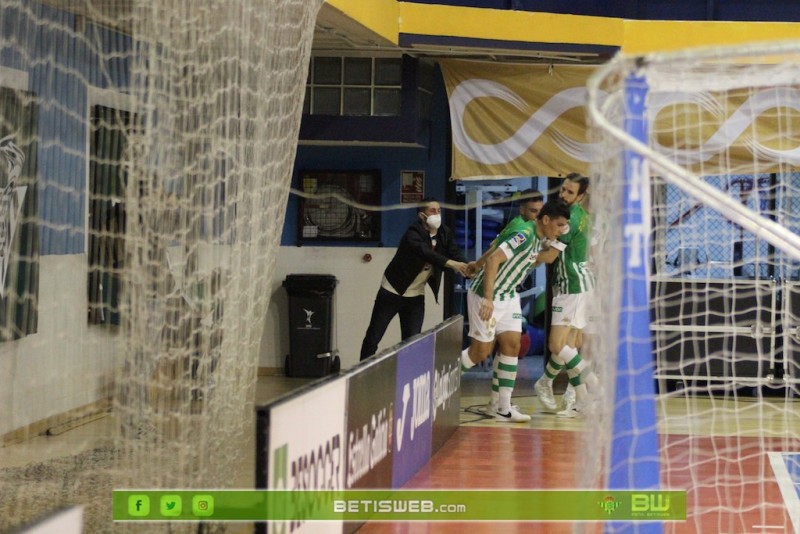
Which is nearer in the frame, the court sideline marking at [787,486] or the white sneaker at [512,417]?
the court sideline marking at [787,486]

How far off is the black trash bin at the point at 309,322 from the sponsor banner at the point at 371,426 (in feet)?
19.5

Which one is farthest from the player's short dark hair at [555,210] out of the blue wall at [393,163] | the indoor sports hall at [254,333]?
the blue wall at [393,163]

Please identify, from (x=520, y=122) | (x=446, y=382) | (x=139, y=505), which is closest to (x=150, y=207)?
(x=139, y=505)

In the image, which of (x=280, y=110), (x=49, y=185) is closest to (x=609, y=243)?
(x=280, y=110)

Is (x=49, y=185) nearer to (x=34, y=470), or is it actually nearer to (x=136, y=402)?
(x=136, y=402)

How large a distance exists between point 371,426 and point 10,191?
2.71m

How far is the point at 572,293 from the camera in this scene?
10.8 m

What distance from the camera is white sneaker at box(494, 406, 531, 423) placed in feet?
34.6

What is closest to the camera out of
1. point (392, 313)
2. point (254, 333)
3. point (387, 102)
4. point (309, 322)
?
point (254, 333)

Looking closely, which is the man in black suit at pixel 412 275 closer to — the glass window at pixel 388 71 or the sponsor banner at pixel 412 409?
the glass window at pixel 388 71

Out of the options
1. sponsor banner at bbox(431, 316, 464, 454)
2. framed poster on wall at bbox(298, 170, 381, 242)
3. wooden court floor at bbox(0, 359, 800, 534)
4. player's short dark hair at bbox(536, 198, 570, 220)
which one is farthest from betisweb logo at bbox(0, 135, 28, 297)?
framed poster on wall at bbox(298, 170, 381, 242)

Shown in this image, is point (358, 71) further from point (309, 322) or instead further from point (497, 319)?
point (497, 319)

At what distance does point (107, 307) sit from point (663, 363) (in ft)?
21.9

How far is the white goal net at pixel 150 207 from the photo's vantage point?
582 cm
